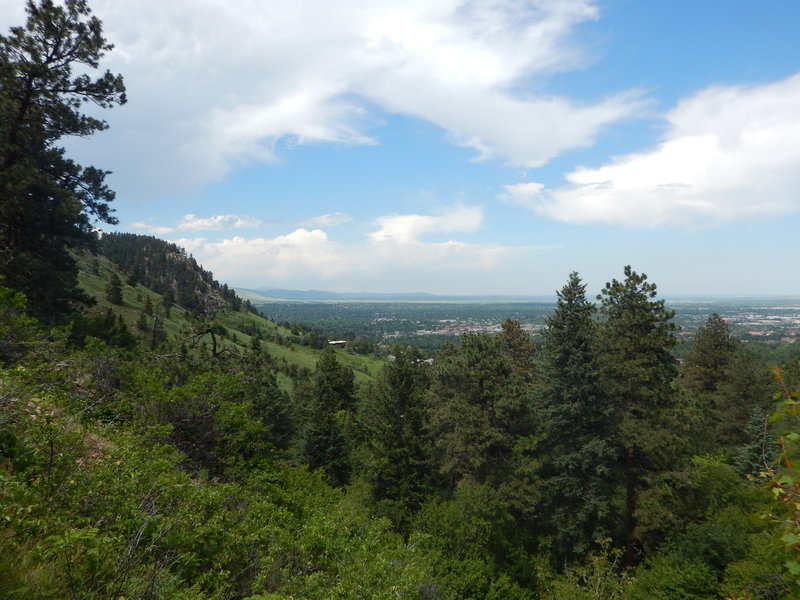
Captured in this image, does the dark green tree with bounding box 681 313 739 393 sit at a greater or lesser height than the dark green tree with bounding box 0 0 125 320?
lesser

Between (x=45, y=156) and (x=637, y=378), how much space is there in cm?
2693

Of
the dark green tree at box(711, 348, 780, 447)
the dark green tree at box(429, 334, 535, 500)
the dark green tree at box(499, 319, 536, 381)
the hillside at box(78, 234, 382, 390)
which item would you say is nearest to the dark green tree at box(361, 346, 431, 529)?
the dark green tree at box(429, 334, 535, 500)

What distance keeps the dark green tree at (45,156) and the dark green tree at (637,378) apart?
2342 cm

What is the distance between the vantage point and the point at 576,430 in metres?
18.6

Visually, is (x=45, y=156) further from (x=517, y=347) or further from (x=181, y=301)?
(x=181, y=301)

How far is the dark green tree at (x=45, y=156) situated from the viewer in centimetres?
1341

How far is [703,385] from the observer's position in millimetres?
34812

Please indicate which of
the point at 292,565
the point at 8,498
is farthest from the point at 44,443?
the point at 292,565

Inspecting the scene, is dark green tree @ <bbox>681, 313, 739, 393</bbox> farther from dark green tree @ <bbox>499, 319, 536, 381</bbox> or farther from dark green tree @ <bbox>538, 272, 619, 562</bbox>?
dark green tree @ <bbox>538, 272, 619, 562</bbox>

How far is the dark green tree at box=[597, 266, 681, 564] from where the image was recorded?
16688 mm

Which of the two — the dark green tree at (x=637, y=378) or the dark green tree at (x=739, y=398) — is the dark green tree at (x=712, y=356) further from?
the dark green tree at (x=637, y=378)

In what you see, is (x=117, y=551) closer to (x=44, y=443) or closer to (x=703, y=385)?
(x=44, y=443)

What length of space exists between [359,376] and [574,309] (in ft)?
211

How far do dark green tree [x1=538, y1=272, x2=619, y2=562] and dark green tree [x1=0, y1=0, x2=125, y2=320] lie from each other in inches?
862
